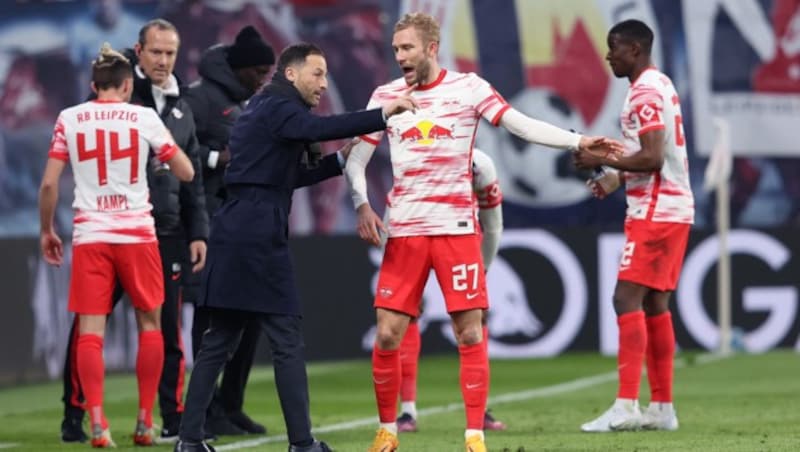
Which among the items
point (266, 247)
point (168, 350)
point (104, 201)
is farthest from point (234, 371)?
point (266, 247)

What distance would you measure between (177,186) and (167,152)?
698 mm

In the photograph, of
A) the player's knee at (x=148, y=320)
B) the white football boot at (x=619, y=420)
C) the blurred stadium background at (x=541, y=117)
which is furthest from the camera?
the blurred stadium background at (x=541, y=117)

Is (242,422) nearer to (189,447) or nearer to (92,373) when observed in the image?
(92,373)

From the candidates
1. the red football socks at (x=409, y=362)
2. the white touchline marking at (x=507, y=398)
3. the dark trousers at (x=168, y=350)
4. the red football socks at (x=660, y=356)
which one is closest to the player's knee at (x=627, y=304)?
the red football socks at (x=660, y=356)

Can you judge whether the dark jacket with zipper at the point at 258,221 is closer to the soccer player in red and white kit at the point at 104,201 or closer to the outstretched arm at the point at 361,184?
the outstretched arm at the point at 361,184

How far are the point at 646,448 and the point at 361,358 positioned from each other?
8168 millimetres

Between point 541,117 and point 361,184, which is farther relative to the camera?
point 541,117

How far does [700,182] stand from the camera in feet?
59.3

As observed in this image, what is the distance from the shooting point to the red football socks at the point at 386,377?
9.05 meters

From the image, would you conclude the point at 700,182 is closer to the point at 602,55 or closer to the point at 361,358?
the point at 602,55

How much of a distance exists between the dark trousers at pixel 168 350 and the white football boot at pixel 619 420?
220 cm

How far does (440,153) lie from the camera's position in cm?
891

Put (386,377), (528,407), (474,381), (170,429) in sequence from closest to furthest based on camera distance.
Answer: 1. (474,381)
2. (386,377)
3. (170,429)
4. (528,407)

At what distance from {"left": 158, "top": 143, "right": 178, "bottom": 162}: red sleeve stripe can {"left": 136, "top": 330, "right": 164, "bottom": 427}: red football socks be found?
925 millimetres
